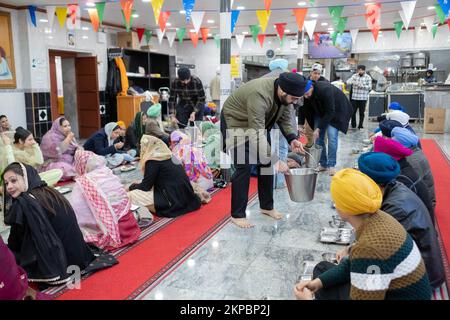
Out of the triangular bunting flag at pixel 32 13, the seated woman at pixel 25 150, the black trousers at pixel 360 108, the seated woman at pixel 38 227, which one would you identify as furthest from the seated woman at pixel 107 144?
the black trousers at pixel 360 108

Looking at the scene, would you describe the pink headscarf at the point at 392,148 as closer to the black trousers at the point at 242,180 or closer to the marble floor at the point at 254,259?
the marble floor at the point at 254,259

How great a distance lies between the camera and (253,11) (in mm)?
9477

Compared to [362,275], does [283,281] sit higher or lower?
lower

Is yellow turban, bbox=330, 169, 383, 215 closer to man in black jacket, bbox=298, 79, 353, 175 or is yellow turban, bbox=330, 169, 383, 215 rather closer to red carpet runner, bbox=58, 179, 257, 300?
red carpet runner, bbox=58, 179, 257, 300

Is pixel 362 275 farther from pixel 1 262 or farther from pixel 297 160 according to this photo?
pixel 297 160

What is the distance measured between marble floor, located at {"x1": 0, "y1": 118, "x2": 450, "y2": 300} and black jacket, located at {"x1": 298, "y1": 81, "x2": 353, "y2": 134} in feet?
4.50

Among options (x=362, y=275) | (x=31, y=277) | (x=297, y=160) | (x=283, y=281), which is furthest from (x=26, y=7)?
(x=362, y=275)

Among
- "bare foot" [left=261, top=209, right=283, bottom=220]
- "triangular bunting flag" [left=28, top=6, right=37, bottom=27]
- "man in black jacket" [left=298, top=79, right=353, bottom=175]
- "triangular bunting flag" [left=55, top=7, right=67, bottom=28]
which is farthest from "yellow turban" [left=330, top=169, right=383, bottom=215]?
"triangular bunting flag" [left=28, top=6, right=37, bottom=27]

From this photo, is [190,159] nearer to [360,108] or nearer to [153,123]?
[153,123]

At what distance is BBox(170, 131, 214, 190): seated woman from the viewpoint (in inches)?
178

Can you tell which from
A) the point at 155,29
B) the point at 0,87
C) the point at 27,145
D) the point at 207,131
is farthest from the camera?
the point at 155,29

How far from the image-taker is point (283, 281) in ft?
8.34
